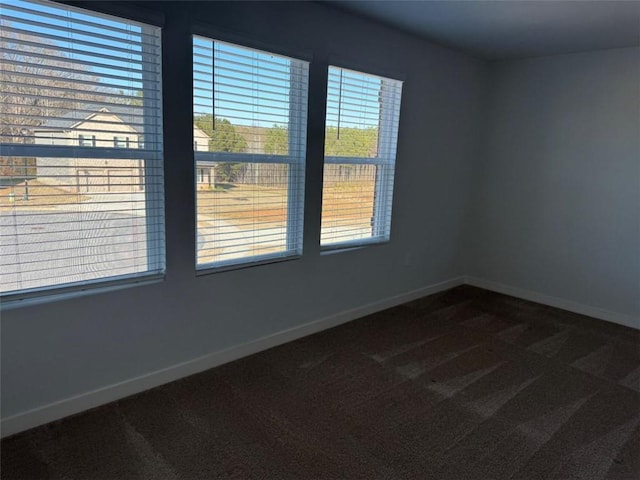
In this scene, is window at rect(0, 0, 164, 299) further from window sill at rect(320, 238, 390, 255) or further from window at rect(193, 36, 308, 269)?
window sill at rect(320, 238, 390, 255)

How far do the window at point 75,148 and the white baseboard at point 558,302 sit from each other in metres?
3.56

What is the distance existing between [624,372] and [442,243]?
6.13 feet

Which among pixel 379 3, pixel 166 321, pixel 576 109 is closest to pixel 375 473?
pixel 166 321

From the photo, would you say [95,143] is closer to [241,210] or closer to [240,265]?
[241,210]

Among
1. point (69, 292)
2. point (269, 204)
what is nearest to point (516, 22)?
point (269, 204)

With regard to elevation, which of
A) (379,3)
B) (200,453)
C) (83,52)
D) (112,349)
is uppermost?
(379,3)

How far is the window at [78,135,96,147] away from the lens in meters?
2.06

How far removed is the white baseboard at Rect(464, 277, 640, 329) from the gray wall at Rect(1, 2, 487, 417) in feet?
1.77

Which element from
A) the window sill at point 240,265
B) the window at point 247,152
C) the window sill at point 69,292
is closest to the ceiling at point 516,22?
the window at point 247,152

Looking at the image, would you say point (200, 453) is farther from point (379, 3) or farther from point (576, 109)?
point (576, 109)

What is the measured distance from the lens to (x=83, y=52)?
200 centimetres

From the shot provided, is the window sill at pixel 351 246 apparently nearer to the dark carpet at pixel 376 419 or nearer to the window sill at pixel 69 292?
the dark carpet at pixel 376 419

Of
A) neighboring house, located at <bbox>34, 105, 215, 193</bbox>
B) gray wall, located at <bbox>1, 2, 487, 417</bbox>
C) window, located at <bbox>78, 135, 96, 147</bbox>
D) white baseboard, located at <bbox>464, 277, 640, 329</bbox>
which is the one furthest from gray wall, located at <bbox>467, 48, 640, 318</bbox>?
window, located at <bbox>78, 135, 96, 147</bbox>

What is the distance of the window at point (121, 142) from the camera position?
7.09 ft
